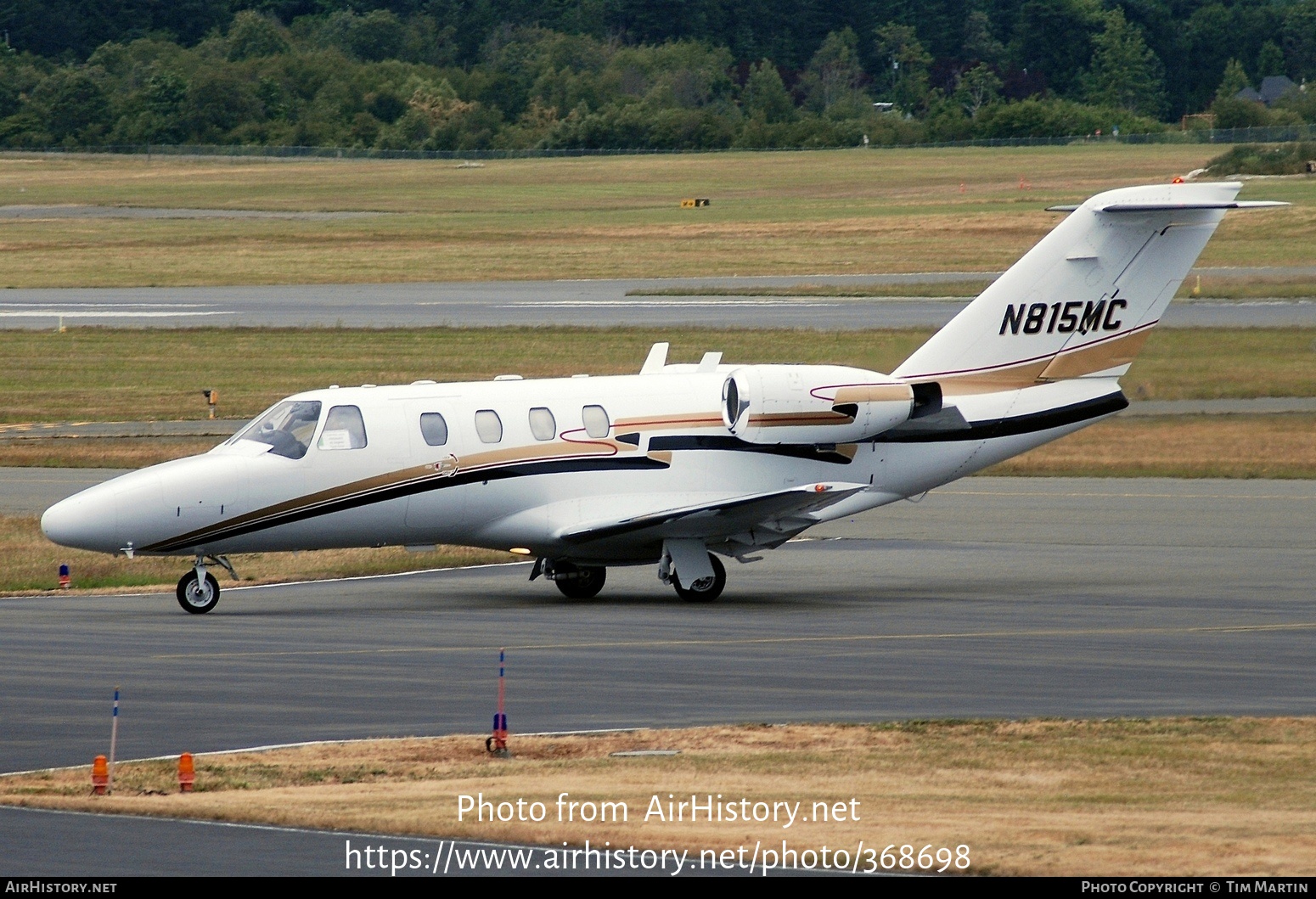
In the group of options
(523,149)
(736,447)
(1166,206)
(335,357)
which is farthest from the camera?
(523,149)

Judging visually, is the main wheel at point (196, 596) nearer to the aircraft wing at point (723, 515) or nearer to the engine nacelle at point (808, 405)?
the aircraft wing at point (723, 515)

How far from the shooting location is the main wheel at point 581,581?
29.3m

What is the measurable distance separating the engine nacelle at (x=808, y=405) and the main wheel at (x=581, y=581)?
9.98 feet

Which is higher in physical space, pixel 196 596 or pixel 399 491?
pixel 399 491

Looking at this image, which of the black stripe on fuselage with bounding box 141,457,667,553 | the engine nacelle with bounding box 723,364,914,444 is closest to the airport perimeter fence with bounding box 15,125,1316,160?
the engine nacelle with bounding box 723,364,914,444

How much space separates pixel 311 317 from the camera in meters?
71.2

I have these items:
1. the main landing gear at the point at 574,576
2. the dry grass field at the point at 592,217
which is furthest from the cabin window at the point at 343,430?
the dry grass field at the point at 592,217

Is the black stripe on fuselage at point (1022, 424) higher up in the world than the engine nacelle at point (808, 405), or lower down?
lower down

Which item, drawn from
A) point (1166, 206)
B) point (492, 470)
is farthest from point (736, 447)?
point (1166, 206)

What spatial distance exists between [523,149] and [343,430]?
15530 centimetres

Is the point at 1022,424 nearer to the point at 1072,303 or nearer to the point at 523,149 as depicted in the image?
the point at 1072,303

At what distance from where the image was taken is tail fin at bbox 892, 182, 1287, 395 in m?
29.9

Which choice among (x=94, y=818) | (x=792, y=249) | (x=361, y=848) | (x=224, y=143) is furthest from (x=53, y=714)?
(x=224, y=143)

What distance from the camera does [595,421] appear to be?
28406 mm
